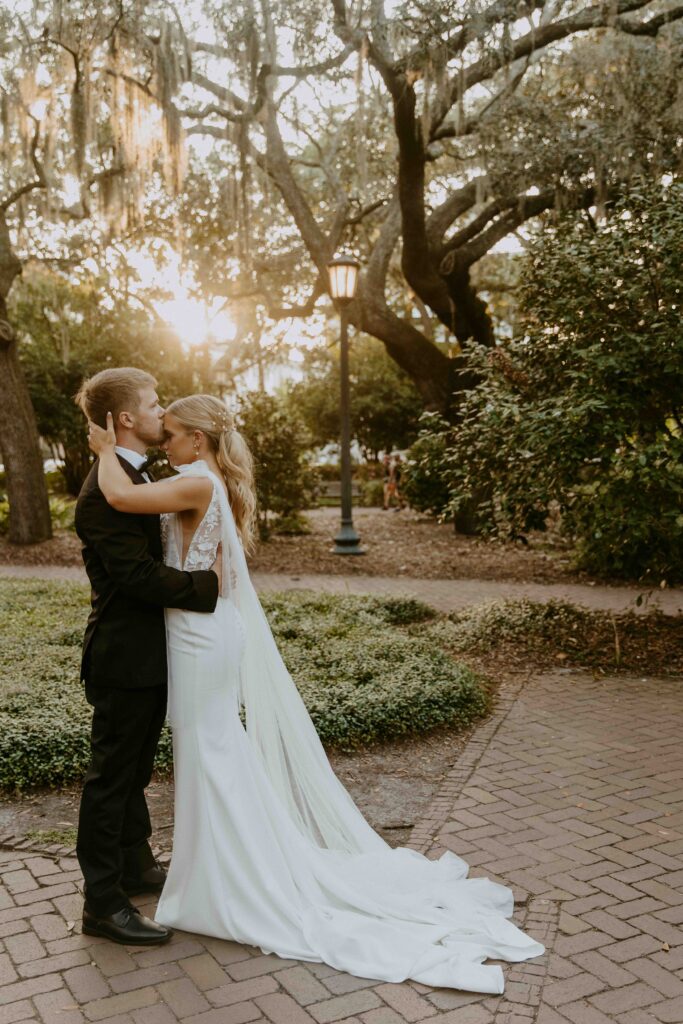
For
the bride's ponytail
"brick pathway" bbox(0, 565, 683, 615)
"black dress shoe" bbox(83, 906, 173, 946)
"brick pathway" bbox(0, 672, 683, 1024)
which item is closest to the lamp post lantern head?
"brick pathway" bbox(0, 565, 683, 615)

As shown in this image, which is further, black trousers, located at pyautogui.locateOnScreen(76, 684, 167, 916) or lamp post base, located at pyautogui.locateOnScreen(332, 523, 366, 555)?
lamp post base, located at pyautogui.locateOnScreen(332, 523, 366, 555)

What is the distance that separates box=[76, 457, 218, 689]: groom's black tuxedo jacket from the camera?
329 centimetres

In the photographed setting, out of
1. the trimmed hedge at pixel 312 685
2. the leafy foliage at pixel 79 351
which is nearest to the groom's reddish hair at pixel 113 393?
the trimmed hedge at pixel 312 685

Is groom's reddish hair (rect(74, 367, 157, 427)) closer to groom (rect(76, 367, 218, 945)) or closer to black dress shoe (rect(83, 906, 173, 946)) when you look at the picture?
groom (rect(76, 367, 218, 945))

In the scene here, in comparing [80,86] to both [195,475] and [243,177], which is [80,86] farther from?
[195,475]

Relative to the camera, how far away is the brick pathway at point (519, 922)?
9.65 feet

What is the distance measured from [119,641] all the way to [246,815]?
80 cm

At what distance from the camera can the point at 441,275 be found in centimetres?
1560

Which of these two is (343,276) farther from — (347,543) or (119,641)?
(119,641)

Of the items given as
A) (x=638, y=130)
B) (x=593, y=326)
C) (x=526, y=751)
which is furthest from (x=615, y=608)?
(x=638, y=130)

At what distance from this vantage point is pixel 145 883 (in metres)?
3.76

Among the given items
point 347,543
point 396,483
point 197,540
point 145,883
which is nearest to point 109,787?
point 145,883

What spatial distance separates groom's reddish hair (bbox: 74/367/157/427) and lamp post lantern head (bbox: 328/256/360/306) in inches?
423

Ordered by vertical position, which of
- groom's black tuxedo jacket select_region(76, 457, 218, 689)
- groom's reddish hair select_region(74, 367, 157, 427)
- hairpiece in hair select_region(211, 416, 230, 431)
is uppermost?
groom's reddish hair select_region(74, 367, 157, 427)
